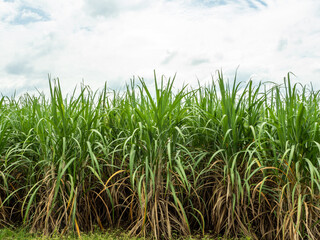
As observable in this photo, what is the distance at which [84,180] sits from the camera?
3064mm

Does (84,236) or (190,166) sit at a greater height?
(190,166)

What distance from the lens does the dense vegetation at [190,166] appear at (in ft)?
8.80

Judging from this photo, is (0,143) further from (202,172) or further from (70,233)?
(202,172)

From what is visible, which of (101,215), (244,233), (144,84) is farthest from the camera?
(101,215)

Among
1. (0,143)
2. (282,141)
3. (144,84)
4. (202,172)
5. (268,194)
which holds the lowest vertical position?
(268,194)

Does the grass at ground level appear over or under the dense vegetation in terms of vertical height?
under

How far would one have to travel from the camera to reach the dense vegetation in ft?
8.80

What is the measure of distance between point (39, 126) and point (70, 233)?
106 cm

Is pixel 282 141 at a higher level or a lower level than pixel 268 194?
higher

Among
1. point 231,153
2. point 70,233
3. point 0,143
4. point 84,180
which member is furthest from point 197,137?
point 0,143

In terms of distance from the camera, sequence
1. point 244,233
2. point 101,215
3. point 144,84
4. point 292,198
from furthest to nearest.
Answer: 1. point 101,215
2. point 144,84
3. point 244,233
4. point 292,198

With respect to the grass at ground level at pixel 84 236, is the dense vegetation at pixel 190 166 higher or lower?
higher

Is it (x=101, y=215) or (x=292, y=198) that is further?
(x=101, y=215)

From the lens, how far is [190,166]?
113 inches
